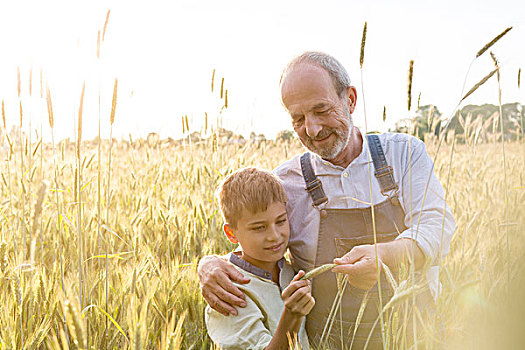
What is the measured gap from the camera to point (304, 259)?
2135 mm

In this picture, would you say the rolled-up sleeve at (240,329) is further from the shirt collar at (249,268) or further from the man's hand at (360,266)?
the man's hand at (360,266)

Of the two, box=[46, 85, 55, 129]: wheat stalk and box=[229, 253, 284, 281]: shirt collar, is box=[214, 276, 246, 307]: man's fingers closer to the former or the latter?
box=[229, 253, 284, 281]: shirt collar

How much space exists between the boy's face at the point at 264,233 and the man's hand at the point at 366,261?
1.46ft

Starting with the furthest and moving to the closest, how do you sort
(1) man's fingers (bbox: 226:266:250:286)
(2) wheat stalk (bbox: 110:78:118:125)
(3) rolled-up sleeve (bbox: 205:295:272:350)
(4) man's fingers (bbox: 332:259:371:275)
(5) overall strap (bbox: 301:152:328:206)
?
(5) overall strap (bbox: 301:152:328:206)
(1) man's fingers (bbox: 226:266:250:286)
(3) rolled-up sleeve (bbox: 205:295:272:350)
(4) man's fingers (bbox: 332:259:371:275)
(2) wheat stalk (bbox: 110:78:118:125)

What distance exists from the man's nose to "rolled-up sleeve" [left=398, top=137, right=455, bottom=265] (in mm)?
422

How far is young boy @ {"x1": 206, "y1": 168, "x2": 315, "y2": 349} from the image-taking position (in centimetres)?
172

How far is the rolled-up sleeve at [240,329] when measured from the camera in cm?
168

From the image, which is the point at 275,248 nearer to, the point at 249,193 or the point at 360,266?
the point at 249,193

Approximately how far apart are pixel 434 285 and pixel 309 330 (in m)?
0.59

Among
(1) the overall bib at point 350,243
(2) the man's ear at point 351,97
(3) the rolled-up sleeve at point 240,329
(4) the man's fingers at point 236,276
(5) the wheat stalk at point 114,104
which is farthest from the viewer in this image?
(2) the man's ear at point 351,97

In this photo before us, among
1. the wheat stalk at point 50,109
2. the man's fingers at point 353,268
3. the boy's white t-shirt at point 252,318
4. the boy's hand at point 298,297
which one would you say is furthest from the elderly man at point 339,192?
the wheat stalk at point 50,109

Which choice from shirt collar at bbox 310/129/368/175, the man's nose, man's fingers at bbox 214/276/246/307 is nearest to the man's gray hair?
the man's nose

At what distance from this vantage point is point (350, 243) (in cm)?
202

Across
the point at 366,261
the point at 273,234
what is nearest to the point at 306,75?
the point at 273,234
